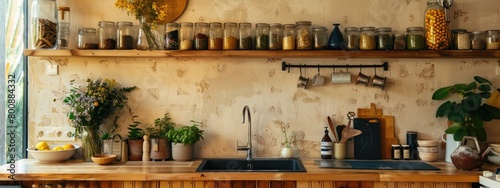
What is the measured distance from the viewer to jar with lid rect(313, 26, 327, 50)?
125 inches

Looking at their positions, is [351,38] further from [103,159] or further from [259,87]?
[103,159]

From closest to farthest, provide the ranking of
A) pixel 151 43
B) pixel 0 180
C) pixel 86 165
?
pixel 0 180 → pixel 86 165 → pixel 151 43

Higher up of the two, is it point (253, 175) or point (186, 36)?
→ point (186, 36)

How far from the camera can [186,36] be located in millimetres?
3193

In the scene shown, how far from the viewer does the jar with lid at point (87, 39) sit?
3184 mm

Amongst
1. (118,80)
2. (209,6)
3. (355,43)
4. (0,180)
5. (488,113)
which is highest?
(209,6)

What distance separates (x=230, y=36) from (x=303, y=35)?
1.60 feet

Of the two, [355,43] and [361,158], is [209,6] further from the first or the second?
[361,158]

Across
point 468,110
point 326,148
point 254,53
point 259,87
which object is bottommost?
point 326,148

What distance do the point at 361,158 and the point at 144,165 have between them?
1437mm

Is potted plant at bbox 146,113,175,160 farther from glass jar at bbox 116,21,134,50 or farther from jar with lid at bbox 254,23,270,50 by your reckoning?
jar with lid at bbox 254,23,270,50

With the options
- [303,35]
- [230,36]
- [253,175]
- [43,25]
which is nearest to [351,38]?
[303,35]

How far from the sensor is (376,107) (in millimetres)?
3301

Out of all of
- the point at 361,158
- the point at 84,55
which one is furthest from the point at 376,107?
the point at 84,55
